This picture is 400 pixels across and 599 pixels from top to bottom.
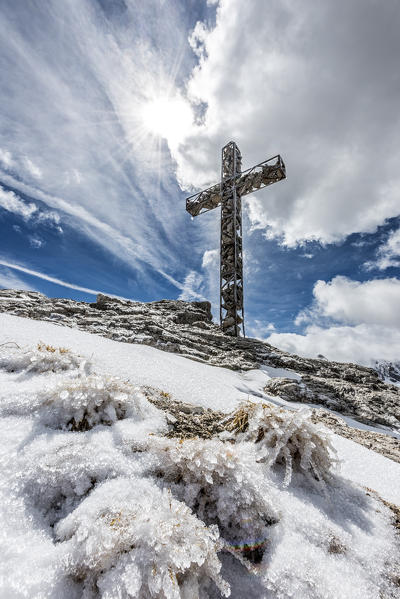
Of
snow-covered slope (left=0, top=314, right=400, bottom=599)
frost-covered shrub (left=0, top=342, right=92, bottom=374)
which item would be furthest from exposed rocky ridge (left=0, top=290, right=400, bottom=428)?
snow-covered slope (left=0, top=314, right=400, bottom=599)

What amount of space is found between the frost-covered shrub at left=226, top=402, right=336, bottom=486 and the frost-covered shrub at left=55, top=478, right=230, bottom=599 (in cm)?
75

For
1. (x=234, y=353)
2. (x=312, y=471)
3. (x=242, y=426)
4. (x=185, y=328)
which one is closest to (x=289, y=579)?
(x=312, y=471)

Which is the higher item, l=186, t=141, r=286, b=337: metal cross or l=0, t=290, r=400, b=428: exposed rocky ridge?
l=186, t=141, r=286, b=337: metal cross

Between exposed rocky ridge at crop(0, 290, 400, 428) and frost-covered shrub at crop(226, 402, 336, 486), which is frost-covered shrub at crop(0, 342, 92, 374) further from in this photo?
exposed rocky ridge at crop(0, 290, 400, 428)

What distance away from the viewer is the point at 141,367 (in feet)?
10.8

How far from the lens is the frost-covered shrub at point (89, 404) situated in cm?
172

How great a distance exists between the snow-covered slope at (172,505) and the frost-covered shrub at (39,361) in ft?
0.46

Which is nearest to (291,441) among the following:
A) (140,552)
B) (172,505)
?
(172,505)

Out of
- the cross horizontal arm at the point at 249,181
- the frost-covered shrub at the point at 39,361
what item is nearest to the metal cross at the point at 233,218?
the cross horizontal arm at the point at 249,181

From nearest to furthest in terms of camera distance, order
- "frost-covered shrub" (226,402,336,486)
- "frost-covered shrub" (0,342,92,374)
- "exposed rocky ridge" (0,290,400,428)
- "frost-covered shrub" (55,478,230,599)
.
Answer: "frost-covered shrub" (55,478,230,599) → "frost-covered shrub" (226,402,336,486) → "frost-covered shrub" (0,342,92,374) → "exposed rocky ridge" (0,290,400,428)

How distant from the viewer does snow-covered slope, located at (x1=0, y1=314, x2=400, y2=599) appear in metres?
0.88

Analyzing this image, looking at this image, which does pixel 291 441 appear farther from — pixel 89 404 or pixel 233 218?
pixel 233 218

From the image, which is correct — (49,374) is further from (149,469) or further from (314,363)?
(314,363)

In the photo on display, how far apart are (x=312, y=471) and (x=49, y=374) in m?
2.21
